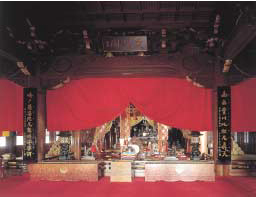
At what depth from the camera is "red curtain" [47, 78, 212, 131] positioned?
19.9 ft

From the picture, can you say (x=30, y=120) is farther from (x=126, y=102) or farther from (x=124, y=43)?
(x=124, y=43)

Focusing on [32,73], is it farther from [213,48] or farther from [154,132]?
[154,132]

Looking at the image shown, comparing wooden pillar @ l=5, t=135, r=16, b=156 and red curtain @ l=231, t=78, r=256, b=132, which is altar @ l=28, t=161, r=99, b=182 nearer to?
red curtain @ l=231, t=78, r=256, b=132

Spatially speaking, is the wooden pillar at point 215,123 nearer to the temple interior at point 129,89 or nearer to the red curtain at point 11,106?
the temple interior at point 129,89

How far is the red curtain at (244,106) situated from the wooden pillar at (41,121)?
12.6ft

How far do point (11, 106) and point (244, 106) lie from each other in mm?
4710

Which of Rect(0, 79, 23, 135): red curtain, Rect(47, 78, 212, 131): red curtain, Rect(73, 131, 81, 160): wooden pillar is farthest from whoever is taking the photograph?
Rect(73, 131, 81, 160): wooden pillar

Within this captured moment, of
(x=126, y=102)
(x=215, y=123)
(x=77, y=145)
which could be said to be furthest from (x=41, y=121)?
(x=215, y=123)

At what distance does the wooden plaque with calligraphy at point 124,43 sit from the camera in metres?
5.41

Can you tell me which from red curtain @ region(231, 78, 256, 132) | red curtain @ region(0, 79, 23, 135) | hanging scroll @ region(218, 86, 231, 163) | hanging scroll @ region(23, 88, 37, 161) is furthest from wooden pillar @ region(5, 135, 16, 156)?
red curtain @ region(231, 78, 256, 132)

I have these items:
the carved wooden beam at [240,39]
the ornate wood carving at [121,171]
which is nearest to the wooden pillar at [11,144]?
the ornate wood carving at [121,171]

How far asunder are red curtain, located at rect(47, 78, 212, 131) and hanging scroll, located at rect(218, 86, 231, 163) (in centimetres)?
27

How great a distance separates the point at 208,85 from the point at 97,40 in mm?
2341

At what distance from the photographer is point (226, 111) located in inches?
230
